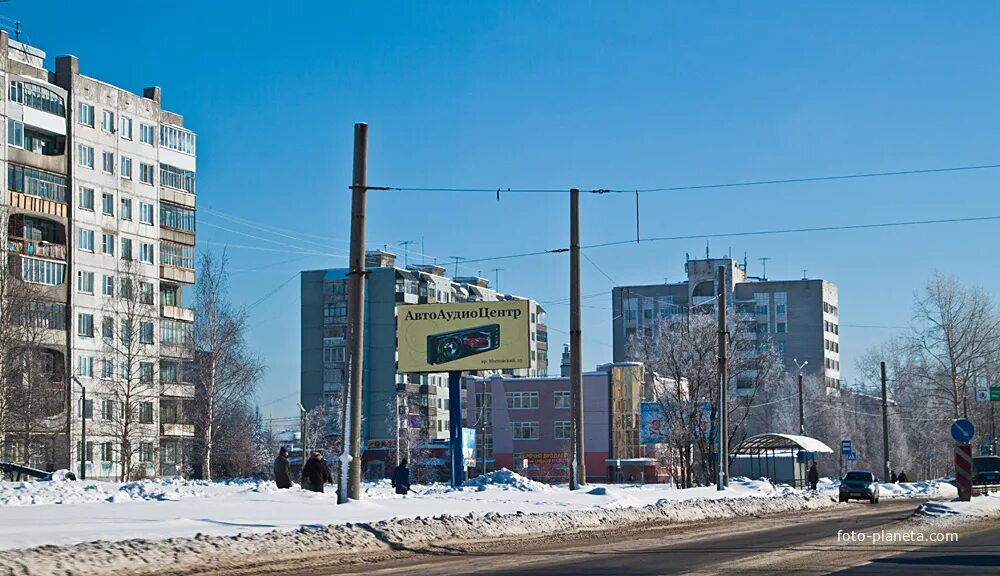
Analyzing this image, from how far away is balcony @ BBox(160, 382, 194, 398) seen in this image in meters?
73.1

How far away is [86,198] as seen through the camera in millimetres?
72375

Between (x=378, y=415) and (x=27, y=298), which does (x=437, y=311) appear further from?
(x=378, y=415)

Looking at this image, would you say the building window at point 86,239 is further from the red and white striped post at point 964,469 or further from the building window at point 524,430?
the red and white striped post at point 964,469

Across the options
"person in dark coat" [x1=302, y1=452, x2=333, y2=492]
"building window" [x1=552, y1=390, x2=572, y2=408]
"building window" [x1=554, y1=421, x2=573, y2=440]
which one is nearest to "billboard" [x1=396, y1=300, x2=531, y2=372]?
"person in dark coat" [x1=302, y1=452, x2=333, y2=492]

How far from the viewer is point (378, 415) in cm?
12294

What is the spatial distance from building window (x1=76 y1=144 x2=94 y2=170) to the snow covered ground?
37180 millimetres

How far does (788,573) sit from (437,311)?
35667 millimetres

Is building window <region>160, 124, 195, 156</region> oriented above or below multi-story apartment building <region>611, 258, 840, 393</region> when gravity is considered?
above

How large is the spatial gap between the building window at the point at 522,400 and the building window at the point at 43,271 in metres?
49.6

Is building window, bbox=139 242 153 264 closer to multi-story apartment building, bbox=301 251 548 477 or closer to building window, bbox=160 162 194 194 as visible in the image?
building window, bbox=160 162 194 194

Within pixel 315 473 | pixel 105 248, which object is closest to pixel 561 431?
pixel 105 248

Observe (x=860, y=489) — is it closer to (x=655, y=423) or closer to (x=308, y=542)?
(x=655, y=423)

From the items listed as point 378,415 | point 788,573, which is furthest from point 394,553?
point 378,415

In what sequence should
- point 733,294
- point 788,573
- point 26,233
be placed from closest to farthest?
point 788,573 → point 26,233 → point 733,294
